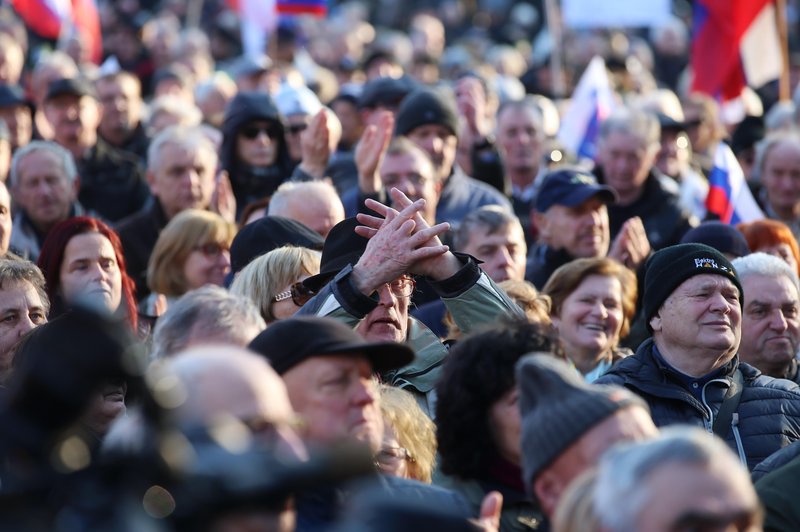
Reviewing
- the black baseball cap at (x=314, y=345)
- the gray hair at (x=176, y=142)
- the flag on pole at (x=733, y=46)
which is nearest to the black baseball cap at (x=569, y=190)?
the gray hair at (x=176, y=142)

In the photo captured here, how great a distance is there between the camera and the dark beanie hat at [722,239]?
779cm

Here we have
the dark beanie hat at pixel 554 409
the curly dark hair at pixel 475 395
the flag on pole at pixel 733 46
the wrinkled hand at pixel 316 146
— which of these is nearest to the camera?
the dark beanie hat at pixel 554 409

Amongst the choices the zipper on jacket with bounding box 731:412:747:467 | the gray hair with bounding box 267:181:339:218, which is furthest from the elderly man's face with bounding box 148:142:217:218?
the zipper on jacket with bounding box 731:412:747:467

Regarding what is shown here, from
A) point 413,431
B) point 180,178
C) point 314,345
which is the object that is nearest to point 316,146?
point 180,178

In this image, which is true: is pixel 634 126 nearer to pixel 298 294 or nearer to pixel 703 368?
pixel 703 368

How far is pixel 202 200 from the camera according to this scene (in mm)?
9188

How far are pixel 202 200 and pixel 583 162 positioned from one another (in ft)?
11.4

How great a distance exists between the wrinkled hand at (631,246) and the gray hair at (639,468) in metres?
5.33

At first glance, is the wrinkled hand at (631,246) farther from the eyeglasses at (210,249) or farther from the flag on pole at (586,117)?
the flag on pole at (586,117)

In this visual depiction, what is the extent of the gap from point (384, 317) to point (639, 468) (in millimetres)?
2580

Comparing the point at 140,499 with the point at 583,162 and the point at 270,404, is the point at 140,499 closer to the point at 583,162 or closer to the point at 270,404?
the point at 270,404

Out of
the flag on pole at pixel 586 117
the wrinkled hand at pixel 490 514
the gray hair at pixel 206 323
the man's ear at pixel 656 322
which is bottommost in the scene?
the flag on pole at pixel 586 117

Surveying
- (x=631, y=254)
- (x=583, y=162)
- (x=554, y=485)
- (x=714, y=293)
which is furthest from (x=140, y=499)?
(x=583, y=162)

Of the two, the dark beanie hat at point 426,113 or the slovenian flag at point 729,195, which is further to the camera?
the slovenian flag at point 729,195
